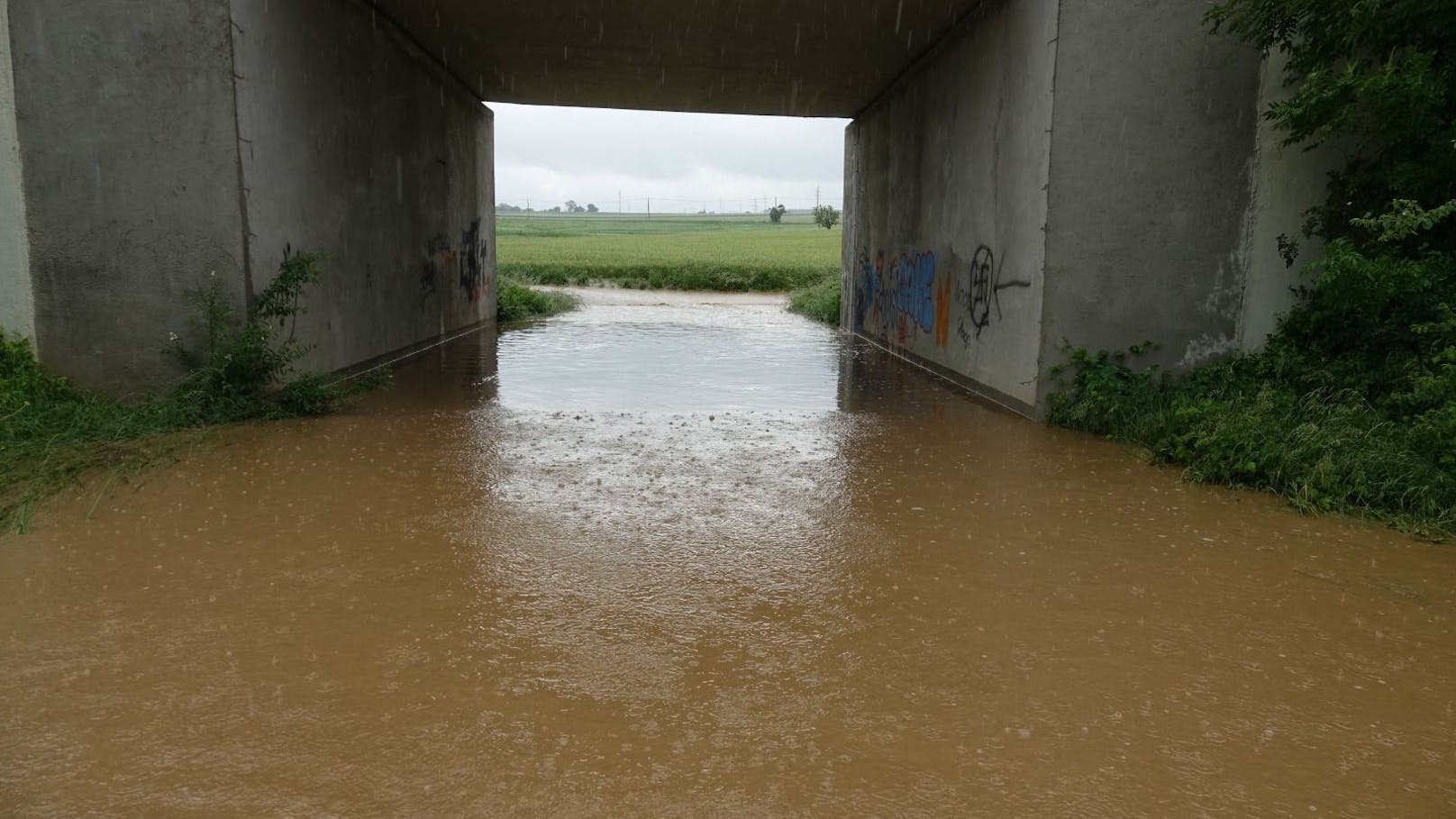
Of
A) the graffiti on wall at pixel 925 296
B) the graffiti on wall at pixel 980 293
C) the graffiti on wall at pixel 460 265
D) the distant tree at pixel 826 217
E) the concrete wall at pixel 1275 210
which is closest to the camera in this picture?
the concrete wall at pixel 1275 210

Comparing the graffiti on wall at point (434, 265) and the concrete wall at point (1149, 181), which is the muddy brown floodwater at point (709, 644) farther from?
the graffiti on wall at point (434, 265)

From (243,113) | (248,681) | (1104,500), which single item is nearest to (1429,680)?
(1104,500)

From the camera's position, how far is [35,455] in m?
6.73

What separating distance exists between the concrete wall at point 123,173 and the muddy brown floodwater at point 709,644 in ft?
7.70

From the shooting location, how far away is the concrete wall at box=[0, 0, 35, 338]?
8055mm

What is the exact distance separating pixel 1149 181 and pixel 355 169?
8.60 m

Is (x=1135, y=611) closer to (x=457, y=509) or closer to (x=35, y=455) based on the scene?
(x=457, y=509)

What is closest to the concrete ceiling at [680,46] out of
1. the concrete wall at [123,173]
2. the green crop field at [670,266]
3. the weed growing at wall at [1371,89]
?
the concrete wall at [123,173]

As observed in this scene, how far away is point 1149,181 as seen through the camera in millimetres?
8719

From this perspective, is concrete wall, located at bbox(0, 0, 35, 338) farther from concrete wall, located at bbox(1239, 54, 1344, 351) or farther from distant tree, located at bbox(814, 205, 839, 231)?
distant tree, located at bbox(814, 205, 839, 231)

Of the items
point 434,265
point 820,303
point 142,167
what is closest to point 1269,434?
point 142,167

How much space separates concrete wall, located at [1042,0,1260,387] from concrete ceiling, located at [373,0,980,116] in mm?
2924

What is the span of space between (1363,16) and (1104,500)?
3952 millimetres

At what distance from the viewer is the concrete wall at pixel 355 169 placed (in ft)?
28.7
